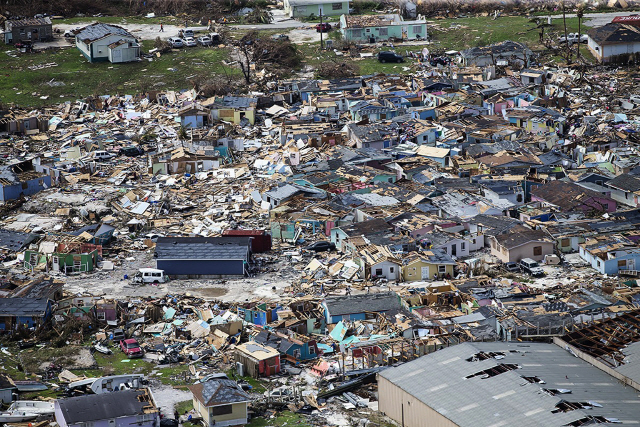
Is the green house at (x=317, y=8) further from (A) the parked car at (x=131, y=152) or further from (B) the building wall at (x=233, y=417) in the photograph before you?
(B) the building wall at (x=233, y=417)

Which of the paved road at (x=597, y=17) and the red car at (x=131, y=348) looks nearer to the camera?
the red car at (x=131, y=348)

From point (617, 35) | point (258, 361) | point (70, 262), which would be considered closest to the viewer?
point (258, 361)

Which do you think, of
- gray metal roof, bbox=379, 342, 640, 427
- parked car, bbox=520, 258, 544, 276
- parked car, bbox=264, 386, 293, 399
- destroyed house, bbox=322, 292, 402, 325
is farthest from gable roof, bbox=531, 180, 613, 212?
parked car, bbox=264, 386, 293, 399

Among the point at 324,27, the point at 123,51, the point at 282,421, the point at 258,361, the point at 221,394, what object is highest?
the point at 324,27

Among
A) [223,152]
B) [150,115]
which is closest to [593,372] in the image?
[223,152]

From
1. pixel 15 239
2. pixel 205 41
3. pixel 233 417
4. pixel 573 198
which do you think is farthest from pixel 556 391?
pixel 205 41

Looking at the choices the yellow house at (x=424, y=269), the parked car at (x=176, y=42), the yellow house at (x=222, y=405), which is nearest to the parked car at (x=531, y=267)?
the yellow house at (x=424, y=269)

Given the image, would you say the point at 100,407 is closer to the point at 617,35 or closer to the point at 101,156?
the point at 101,156

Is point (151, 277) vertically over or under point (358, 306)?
under
